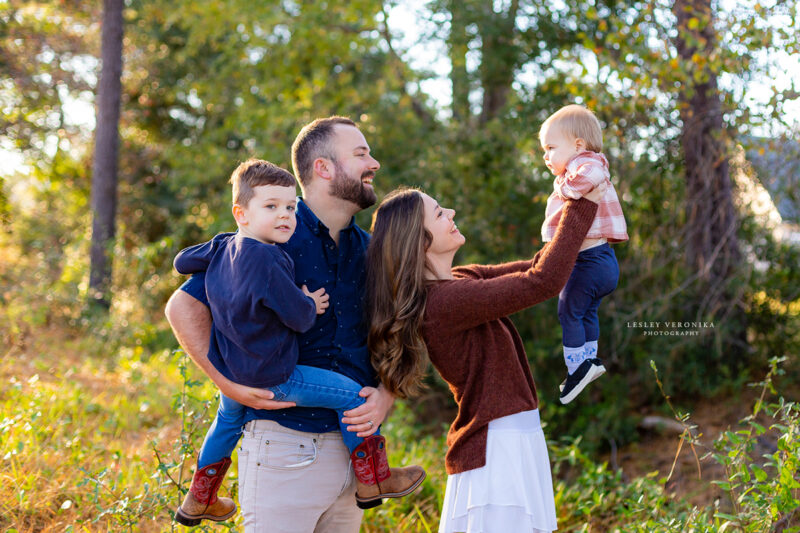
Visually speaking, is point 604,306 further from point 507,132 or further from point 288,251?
point 288,251

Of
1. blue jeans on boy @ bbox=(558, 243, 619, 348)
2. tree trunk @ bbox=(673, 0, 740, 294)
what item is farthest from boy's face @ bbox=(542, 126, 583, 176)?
tree trunk @ bbox=(673, 0, 740, 294)

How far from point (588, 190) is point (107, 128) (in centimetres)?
1028

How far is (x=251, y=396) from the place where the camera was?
8.05ft

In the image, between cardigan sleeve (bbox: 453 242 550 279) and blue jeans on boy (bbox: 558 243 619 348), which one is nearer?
blue jeans on boy (bbox: 558 243 619 348)

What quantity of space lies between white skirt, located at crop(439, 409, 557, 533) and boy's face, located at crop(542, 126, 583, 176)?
97cm

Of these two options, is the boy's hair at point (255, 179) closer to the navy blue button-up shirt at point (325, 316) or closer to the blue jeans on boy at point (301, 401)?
the navy blue button-up shirt at point (325, 316)

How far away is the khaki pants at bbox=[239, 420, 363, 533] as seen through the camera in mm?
2506

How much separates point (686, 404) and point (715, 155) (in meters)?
2.72

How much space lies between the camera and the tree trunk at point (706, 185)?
661 centimetres

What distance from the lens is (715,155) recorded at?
6668 mm

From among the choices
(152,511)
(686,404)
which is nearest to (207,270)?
(152,511)

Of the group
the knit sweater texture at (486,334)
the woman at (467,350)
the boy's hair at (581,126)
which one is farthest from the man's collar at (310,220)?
the boy's hair at (581,126)

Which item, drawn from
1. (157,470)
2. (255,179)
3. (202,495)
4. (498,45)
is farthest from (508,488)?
(498,45)

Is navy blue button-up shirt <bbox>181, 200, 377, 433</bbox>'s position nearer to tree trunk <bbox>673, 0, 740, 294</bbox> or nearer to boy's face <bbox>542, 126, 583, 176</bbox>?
boy's face <bbox>542, 126, 583, 176</bbox>
